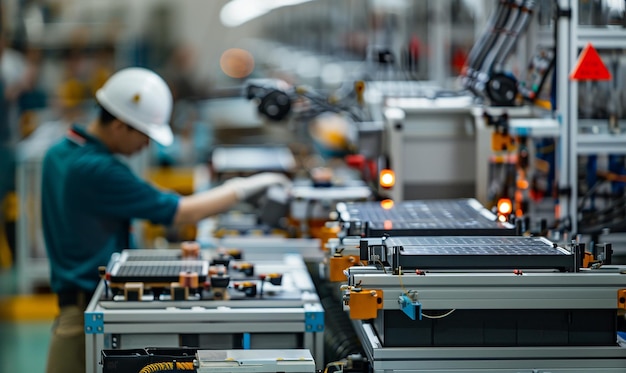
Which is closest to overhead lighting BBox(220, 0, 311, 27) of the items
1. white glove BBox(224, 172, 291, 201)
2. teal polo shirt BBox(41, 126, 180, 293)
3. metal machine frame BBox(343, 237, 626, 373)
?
white glove BBox(224, 172, 291, 201)

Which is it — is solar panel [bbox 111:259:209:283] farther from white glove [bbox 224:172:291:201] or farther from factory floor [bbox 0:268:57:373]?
factory floor [bbox 0:268:57:373]

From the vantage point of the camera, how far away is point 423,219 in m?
3.54

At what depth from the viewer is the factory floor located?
6.90 meters

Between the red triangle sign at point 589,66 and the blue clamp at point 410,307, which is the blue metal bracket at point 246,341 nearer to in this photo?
the blue clamp at point 410,307

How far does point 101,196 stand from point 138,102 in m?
0.47

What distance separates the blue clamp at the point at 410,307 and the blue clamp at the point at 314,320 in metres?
0.58

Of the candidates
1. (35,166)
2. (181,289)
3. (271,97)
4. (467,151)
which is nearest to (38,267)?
(35,166)

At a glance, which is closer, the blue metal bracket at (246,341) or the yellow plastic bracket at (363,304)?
the yellow plastic bracket at (363,304)

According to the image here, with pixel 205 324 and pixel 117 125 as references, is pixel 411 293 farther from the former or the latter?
pixel 117 125

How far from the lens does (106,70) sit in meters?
12.8

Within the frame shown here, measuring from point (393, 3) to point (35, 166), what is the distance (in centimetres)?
353

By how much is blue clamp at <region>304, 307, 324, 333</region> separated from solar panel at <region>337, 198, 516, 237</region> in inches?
10.9

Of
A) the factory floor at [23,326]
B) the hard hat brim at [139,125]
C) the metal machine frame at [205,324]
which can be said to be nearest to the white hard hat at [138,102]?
the hard hat brim at [139,125]

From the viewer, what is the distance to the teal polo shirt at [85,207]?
4.24 meters
